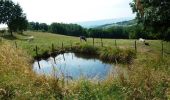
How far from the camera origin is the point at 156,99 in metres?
8.30

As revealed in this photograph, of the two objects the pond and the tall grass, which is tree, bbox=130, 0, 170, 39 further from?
the tall grass

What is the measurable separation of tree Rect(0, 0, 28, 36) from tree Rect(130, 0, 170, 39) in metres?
44.9

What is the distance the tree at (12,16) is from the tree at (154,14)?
147 feet

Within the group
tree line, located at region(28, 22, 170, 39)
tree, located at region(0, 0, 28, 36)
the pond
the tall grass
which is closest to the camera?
the tall grass

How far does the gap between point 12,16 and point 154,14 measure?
5018 centimetres

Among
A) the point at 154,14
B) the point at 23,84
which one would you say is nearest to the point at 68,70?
the point at 23,84

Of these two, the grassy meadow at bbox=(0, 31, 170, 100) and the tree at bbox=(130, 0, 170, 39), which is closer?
the grassy meadow at bbox=(0, 31, 170, 100)

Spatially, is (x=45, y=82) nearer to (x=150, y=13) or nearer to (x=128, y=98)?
(x=128, y=98)

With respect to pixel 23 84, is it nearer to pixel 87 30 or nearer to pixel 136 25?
pixel 136 25

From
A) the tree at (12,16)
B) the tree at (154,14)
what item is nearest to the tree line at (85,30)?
the tree at (12,16)

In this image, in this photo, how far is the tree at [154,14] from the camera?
3272 cm

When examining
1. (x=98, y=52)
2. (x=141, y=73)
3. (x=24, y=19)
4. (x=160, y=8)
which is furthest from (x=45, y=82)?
(x=24, y=19)

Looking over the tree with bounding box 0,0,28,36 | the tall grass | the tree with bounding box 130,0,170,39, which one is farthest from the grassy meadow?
the tree with bounding box 0,0,28,36

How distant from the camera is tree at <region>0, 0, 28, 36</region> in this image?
76312 mm
